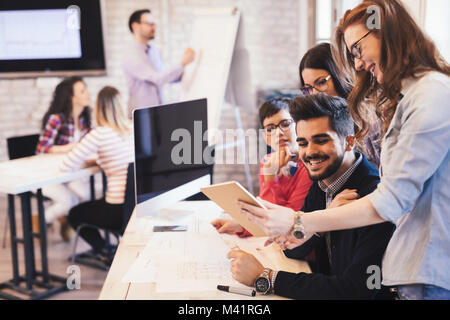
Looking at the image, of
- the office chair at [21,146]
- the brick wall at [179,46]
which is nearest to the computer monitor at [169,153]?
the office chair at [21,146]

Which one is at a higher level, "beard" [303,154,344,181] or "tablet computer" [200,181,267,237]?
"beard" [303,154,344,181]

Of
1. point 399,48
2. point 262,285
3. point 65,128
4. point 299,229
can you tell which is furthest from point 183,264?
point 65,128

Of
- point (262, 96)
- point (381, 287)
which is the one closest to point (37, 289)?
point (381, 287)

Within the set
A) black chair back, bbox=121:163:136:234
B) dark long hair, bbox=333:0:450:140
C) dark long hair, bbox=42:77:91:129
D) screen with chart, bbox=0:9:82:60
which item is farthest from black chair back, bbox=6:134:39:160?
dark long hair, bbox=333:0:450:140

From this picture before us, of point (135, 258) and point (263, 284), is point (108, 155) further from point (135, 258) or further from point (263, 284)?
point (263, 284)

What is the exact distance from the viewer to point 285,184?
2.04 metres

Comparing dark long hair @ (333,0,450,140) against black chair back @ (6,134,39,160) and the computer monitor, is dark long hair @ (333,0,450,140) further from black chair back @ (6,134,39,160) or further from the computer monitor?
black chair back @ (6,134,39,160)

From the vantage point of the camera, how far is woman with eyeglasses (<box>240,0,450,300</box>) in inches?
41.1

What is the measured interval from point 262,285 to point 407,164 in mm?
514

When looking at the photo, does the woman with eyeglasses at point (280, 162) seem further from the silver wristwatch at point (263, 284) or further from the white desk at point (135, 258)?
the silver wristwatch at point (263, 284)

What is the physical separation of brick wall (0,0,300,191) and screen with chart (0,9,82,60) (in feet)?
0.85

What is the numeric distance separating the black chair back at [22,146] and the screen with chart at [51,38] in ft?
4.35

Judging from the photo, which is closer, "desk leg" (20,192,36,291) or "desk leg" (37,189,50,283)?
"desk leg" (20,192,36,291)

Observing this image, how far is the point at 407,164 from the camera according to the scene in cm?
105
